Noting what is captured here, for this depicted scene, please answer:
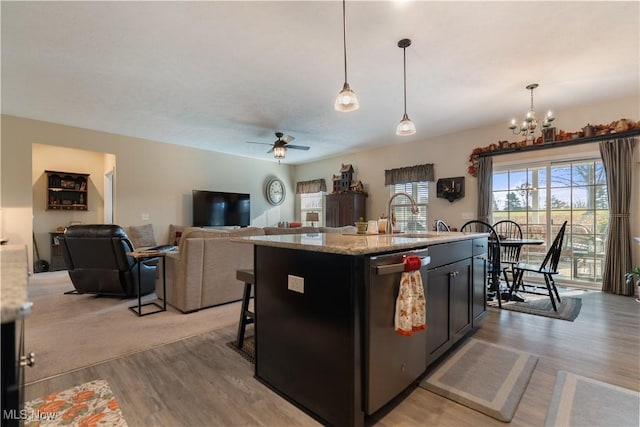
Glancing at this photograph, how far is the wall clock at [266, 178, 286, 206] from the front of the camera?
840 centimetres

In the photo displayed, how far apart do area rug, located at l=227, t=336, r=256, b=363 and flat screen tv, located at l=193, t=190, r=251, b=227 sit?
484 centimetres

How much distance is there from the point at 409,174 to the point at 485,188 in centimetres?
155

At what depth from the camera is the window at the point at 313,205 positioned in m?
8.46

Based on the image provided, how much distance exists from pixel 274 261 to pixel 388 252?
704mm

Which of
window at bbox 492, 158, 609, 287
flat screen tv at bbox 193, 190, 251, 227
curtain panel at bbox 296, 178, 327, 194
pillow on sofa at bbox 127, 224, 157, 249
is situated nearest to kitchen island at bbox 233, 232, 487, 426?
window at bbox 492, 158, 609, 287

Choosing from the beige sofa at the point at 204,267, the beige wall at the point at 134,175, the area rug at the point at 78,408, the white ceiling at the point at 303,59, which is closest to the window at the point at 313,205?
the beige wall at the point at 134,175

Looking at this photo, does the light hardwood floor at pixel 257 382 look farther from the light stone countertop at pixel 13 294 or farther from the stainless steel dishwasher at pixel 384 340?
the light stone countertop at pixel 13 294

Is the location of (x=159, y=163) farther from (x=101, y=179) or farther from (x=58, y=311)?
(x=58, y=311)

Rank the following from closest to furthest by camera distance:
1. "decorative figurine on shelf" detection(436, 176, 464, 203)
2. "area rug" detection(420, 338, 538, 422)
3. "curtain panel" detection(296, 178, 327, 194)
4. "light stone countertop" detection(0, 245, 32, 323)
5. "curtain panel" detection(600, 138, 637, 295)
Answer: "light stone countertop" detection(0, 245, 32, 323), "area rug" detection(420, 338, 538, 422), "curtain panel" detection(600, 138, 637, 295), "decorative figurine on shelf" detection(436, 176, 464, 203), "curtain panel" detection(296, 178, 327, 194)

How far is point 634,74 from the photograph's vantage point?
3.41 m

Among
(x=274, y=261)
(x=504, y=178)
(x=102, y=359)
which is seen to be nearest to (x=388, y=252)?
(x=274, y=261)

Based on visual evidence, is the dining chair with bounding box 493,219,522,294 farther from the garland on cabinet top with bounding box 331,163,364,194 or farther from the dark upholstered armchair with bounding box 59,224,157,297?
the dark upholstered armchair with bounding box 59,224,157,297

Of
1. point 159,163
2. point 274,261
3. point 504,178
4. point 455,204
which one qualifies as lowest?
point 274,261

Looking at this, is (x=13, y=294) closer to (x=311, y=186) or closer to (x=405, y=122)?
(x=405, y=122)
